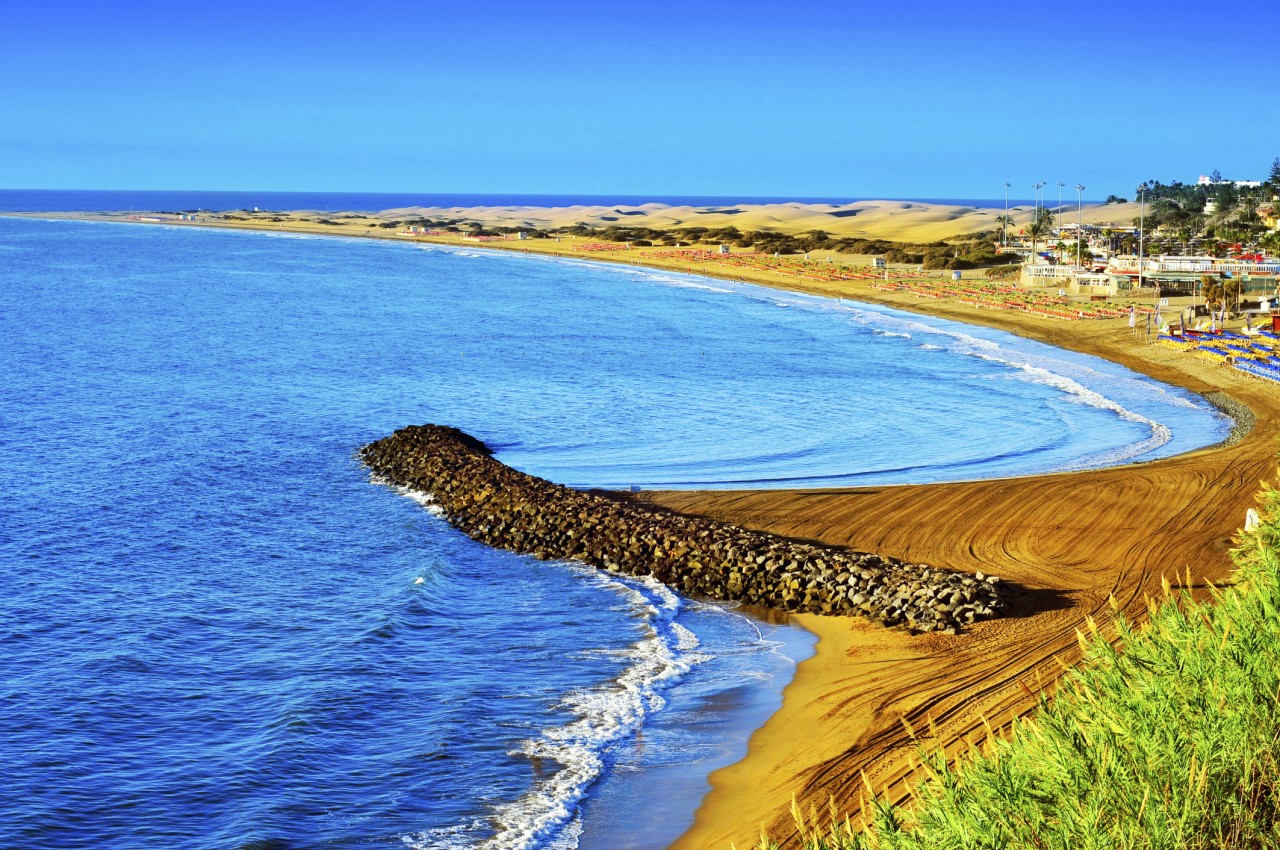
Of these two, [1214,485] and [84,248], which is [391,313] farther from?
[84,248]

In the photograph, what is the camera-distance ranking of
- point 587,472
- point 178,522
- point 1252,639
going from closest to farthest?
point 1252,639 < point 178,522 < point 587,472

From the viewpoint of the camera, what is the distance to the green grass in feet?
25.0

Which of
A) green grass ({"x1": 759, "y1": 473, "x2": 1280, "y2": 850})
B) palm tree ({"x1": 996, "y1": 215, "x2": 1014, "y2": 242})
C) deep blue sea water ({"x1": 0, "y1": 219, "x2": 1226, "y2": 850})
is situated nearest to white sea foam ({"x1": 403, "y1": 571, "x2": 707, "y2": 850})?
deep blue sea water ({"x1": 0, "y1": 219, "x2": 1226, "y2": 850})

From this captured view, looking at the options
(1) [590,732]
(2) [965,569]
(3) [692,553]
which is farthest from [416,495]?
(1) [590,732]

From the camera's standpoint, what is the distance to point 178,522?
30.0m

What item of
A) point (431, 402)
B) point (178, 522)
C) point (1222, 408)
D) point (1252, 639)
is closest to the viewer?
point (1252, 639)

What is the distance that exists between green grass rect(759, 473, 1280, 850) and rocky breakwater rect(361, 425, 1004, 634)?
12.2 metres

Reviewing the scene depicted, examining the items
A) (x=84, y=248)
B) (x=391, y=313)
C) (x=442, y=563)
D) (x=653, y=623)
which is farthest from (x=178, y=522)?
(x=84, y=248)

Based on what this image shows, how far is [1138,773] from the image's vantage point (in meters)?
8.11

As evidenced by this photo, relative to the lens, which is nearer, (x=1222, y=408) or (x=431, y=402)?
(x=1222, y=408)

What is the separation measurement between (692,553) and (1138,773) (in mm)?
18143

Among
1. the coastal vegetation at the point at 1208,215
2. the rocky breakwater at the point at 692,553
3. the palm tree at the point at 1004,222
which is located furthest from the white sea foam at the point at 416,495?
the palm tree at the point at 1004,222

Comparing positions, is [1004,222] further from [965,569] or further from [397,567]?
[397,567]

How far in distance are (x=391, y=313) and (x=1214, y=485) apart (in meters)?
63.4
